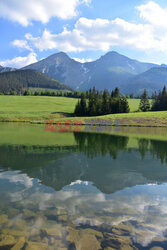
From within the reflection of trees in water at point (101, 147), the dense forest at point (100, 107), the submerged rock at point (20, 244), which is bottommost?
the reflection of trees in water at point (101, 147)

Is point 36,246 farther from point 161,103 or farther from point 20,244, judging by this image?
point 161,103

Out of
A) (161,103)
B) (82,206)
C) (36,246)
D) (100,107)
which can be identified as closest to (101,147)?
(82,206)

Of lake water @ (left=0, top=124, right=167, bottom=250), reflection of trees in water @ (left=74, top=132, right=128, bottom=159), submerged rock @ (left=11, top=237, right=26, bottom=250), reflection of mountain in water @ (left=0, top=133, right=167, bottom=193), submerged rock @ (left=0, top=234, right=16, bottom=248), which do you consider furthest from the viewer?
reflection of trees in water @ (left=74, top=132, right=128, bottom=159)

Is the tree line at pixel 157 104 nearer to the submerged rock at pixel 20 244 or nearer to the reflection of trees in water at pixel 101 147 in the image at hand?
the reflection of trees in water at pixel 101 147

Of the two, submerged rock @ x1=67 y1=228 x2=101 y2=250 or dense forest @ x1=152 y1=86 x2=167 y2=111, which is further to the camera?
dense forest @ x1=152 y1=86 x2=167 y2=111

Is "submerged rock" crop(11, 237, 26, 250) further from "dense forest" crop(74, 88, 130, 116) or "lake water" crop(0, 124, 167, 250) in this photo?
"dense forest" crop(74, 88, 130, 116)

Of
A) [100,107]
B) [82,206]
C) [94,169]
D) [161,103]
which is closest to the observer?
[82,206]

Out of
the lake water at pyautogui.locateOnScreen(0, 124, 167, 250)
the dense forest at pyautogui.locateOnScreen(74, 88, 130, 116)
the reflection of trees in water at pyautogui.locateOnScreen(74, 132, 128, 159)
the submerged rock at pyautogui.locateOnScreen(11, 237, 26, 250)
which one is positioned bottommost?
the reflection of trees in water at pyautogui.locateOnScreen(74, 132, 128, 159)

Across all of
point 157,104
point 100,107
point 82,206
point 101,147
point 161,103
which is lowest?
point 101,147

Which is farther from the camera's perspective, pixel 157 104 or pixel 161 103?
pixel 157 104

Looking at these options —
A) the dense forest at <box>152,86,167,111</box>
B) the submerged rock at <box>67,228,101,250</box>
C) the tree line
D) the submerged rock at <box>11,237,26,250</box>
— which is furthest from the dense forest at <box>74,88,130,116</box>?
the submerged rock at <box>11,237,26,250</box>

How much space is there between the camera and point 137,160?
19672 mm

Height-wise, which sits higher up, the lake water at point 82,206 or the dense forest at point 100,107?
the dense forest at point 100,107

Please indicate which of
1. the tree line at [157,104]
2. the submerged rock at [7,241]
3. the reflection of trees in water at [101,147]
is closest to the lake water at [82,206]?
the submerged rock at [7,241]
